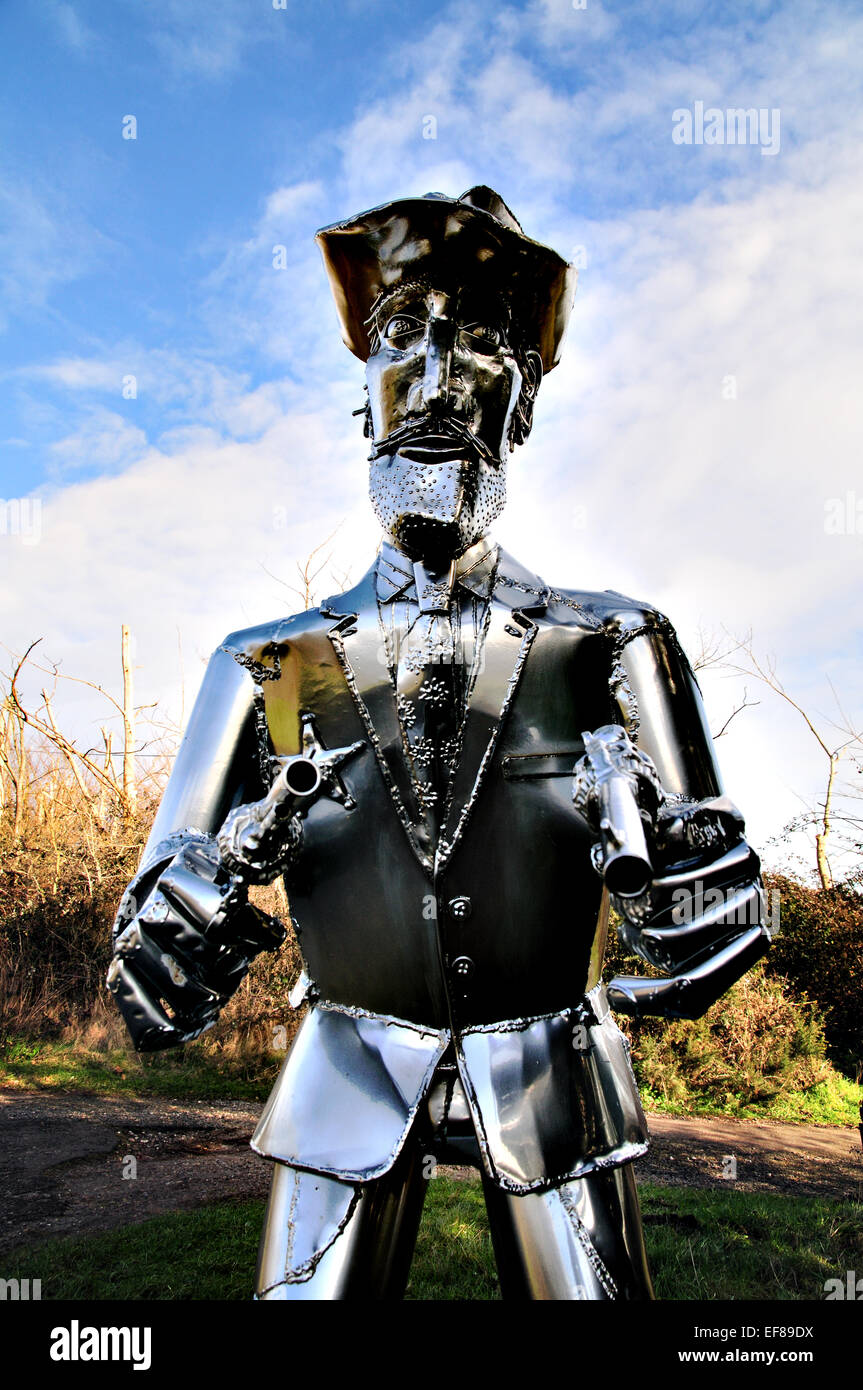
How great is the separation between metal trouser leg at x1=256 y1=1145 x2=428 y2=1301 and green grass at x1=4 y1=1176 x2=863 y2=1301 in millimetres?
3772

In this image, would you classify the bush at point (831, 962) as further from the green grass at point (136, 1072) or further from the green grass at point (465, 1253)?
the green grass at point (136, 1072)

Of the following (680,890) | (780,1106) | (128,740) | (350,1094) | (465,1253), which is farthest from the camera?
(128,740)

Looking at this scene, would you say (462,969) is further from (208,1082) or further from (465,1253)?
(208,1082)

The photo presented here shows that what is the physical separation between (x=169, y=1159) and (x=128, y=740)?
9216mm

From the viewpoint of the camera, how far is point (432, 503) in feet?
7.37

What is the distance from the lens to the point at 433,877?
81.4 inches

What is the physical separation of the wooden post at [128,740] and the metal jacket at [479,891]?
41.7ft

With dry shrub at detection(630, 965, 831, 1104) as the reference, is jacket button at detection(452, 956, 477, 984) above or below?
above

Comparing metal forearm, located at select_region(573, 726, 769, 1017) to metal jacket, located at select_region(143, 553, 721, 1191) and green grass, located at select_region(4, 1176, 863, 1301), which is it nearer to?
metal jacket, located at select_region(143, 553, 721, 1191)

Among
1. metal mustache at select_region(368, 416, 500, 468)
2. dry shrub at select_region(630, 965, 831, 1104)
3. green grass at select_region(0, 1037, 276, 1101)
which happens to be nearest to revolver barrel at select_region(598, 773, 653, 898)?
metal mustache at select_region(368, 416, 500, 468)

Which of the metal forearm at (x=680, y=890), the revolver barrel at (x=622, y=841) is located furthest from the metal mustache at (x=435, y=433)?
the revolver barrel at (x=622, y=841)

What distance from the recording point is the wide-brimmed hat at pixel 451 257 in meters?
2.34

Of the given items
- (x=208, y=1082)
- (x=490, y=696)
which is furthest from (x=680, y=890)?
(x=208, y=1082)

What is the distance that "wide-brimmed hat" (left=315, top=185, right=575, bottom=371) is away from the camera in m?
2.34
